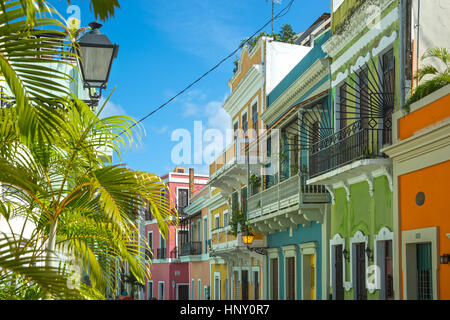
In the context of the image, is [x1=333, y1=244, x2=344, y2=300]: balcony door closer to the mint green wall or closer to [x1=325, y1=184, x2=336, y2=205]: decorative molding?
the mint green wall

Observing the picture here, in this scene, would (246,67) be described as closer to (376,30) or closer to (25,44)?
(376,30)

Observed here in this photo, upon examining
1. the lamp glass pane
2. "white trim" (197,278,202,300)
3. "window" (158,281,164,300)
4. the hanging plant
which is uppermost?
the lamp glass pane

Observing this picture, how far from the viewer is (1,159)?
4.00 meters

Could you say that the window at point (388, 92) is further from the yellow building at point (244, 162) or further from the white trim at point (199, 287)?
the white trim at point (199, 287)

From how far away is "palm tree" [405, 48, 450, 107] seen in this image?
9648 millimetres

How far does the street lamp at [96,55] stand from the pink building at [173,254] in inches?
1141

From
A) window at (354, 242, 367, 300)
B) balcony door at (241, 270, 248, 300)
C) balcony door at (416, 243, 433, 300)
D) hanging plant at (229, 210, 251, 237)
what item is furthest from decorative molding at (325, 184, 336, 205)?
balcony door at (241, 270, 248, 300)

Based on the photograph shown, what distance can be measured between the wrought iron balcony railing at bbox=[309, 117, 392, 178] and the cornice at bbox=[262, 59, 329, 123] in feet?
6.22


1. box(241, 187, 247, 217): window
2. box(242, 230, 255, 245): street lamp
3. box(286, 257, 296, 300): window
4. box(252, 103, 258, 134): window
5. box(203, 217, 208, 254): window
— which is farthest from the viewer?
box(203, 217, 208, 254): window

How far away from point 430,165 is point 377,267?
114 inches

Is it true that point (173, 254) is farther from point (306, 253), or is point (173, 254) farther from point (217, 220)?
point (306, 253)

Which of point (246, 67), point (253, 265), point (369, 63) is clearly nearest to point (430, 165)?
point (369, 63)

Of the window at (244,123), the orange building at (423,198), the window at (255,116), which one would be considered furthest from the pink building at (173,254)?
the orange building at (423,198)

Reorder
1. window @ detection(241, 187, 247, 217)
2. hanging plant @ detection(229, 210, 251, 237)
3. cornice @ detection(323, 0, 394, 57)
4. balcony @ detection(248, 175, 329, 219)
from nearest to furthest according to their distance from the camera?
cornice @ detection(323, 0, 394, 57) < balcony @ detection(248, 175, 329, 219) < hanging plant @ detection(229, 210, 251, 237) < window @ detection(241, 187, 247, 217)
